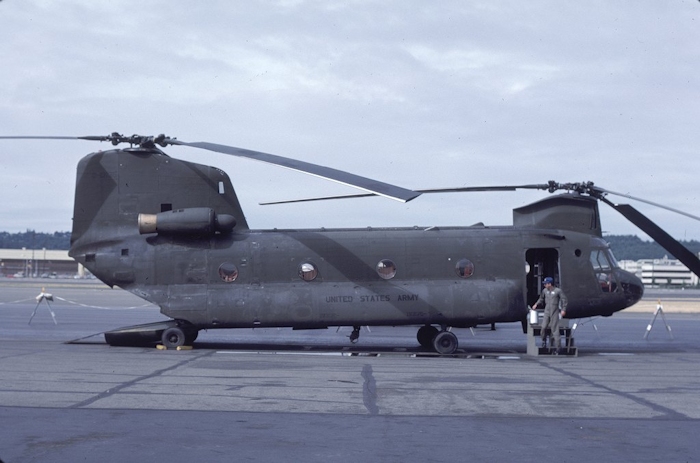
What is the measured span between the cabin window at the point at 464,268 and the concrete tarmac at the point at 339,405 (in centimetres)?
220

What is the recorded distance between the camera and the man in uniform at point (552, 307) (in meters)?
20.7

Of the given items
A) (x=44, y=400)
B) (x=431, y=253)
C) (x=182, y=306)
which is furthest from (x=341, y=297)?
(x=44, y=400)

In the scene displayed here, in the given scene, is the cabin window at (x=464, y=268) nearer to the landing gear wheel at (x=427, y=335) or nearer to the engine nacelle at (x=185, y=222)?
the landing gear wheel at (x=427, y=335)

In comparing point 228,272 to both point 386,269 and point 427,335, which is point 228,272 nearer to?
point 386,269

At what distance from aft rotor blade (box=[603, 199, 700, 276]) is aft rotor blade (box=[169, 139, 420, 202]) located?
25.7 ft

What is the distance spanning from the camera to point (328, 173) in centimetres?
1658

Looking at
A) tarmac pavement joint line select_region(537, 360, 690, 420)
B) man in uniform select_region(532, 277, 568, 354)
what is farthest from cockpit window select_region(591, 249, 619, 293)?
tarmac pavement joint line select_region(537, 360, 690, 420)

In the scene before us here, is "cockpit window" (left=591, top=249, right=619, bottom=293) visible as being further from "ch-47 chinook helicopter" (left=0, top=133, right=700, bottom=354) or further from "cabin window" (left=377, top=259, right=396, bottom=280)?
"cabin window" (left=377, top=259, right=396, bottom=280)

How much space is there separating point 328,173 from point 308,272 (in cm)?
523

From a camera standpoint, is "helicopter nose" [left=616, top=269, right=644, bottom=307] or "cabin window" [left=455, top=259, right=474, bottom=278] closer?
"cabin window" [left=455, top=259, right=474, bottom=278]

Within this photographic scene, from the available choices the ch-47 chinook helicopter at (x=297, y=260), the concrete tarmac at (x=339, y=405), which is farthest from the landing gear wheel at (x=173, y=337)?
the concrete tarmac at (x=339, y=405)

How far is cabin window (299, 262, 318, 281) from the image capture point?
21234mm

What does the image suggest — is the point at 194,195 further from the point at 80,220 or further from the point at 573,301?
the point at 573,301

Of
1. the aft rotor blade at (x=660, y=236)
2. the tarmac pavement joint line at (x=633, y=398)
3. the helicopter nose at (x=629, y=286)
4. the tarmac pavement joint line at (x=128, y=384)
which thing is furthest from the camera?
the helicopter nose at (x=629, y=286)
